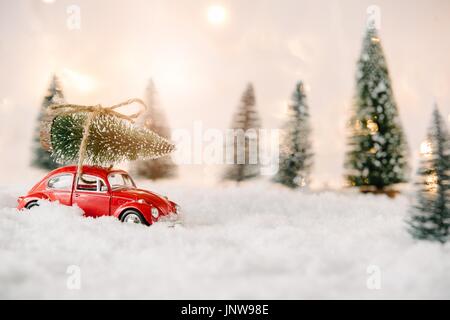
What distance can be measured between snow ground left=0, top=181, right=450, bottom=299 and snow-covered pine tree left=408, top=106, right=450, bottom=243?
0.12m

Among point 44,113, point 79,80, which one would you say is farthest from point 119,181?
point 79,80

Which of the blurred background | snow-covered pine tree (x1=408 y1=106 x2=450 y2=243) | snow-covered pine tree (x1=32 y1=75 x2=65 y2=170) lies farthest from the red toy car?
snow-covered pine tree (x1=408 y1=106 x2=450 y2=243)

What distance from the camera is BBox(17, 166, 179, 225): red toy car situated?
2367 millimetres

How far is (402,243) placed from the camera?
7.12 feet

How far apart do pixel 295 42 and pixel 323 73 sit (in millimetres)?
405

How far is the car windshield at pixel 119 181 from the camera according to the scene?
254 centimetres

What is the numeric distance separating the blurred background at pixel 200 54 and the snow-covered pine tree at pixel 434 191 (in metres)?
1.07

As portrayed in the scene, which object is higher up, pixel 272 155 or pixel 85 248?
pixel 272 155

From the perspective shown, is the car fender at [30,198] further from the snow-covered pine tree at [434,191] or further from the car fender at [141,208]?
the snow-covered pine tree at [434,191]

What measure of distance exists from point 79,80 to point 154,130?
0.74 meters
